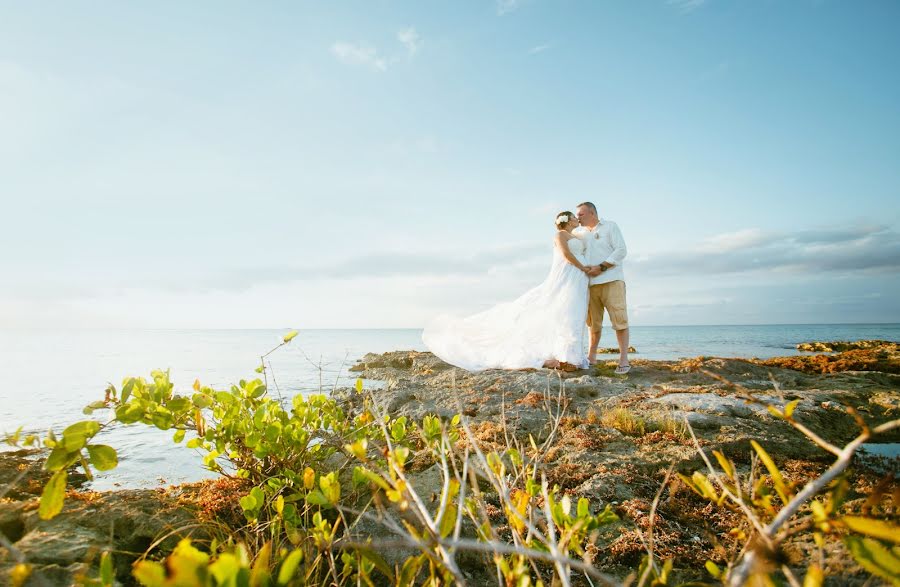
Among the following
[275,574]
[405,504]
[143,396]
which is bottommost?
[275,574]

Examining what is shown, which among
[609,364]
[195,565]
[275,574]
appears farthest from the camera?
[609,364]

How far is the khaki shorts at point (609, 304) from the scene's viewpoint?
28.5ft

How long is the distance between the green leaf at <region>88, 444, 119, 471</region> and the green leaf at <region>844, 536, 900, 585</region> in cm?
196

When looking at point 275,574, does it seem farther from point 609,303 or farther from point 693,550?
point 609,303

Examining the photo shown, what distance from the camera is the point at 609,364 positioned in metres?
9.85

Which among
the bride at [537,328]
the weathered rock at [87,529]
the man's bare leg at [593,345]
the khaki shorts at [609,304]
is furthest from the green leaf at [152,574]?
the man's bare leg at [593,345]

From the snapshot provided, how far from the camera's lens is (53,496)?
4.32ft

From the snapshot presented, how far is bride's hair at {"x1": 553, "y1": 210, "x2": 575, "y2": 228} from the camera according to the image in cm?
929

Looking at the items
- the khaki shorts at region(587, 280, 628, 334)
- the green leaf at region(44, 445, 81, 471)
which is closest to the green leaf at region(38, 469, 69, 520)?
the green leaf at region(44, 445, 81, 471)

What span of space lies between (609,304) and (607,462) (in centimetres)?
609

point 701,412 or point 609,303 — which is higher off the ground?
point 609,303

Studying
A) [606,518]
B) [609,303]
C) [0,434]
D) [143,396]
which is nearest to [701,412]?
[606,518]

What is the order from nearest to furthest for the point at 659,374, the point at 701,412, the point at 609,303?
1. the point at 701,412
2. the point at 659,374
3. the point at 609,303

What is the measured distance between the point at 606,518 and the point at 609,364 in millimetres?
8914
